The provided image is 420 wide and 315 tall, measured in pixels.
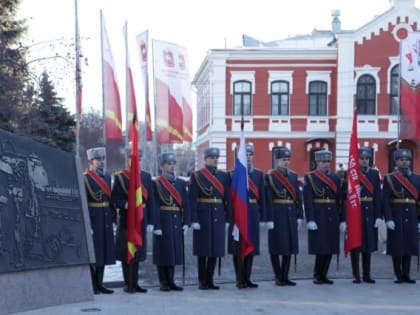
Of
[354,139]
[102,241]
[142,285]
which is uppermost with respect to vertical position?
[354,139]

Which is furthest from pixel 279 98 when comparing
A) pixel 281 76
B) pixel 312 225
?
pixel 312 225

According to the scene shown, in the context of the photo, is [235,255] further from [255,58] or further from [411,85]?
[255,58]

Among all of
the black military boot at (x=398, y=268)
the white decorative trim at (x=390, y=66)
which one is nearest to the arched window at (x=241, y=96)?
the white decorative trim at (x=390, y=66)

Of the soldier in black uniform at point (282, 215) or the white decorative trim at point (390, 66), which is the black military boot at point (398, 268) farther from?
the white decorative trim at point (390, 66)

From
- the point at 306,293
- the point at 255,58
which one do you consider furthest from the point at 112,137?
the point at 255,58

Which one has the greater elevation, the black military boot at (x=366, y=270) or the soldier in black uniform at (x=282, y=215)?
the soldier in black uniform at (x=282, y=215)

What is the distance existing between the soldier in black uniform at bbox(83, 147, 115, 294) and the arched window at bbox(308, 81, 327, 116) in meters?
27.2

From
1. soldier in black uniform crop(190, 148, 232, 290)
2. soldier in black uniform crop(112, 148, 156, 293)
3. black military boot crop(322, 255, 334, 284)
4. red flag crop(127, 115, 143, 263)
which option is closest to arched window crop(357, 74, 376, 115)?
black military boot crop(322, 255, 334, 284)

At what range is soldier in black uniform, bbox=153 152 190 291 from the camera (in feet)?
34.4

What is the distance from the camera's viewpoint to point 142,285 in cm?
1108

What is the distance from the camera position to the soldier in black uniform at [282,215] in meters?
11.0

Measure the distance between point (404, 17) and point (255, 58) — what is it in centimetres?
708

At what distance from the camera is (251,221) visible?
Result: 10945mm

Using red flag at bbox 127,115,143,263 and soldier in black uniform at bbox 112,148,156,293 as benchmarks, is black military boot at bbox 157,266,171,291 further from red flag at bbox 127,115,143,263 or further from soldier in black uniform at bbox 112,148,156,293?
red flag at bbox 127,115,143,263
